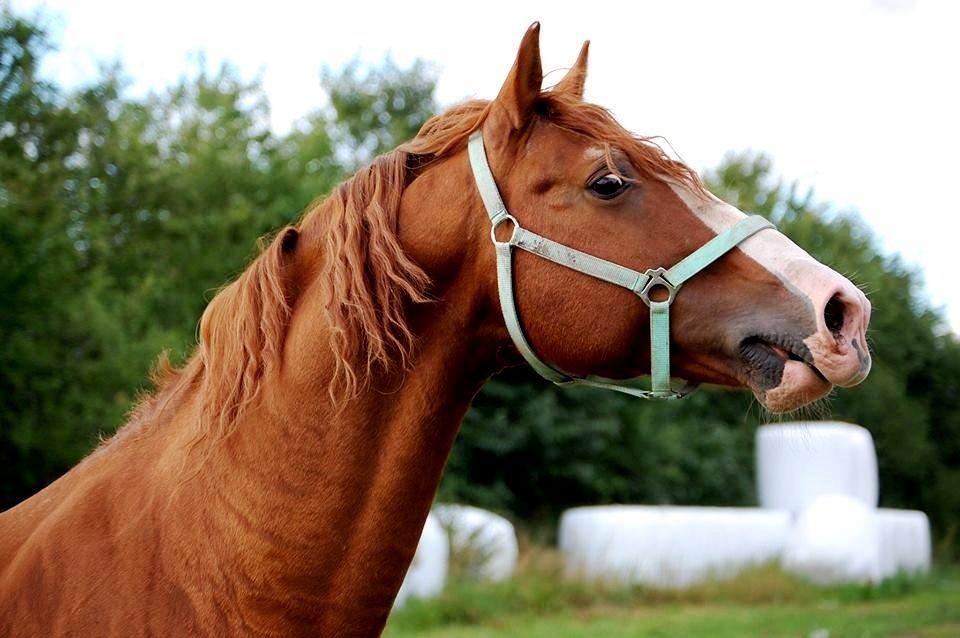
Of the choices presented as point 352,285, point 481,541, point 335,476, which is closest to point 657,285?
point 352,285

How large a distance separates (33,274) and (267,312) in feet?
28.7

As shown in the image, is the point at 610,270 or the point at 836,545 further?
the point at 836,545

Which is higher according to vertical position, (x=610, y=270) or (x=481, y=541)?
(x=610, y=270)

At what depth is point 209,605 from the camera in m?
2.30

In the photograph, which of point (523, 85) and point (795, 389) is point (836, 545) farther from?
point (523, 85)

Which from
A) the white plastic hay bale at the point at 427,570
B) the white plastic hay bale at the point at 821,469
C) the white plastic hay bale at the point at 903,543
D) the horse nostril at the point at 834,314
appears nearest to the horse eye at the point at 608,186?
the horse nostril at the point at 834,314

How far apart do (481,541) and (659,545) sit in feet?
8.97

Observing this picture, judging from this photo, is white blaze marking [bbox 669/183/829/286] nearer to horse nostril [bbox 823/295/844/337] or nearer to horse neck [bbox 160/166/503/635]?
horse nostril [bbox 823/295/844/337]

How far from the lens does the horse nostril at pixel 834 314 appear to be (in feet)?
7.18

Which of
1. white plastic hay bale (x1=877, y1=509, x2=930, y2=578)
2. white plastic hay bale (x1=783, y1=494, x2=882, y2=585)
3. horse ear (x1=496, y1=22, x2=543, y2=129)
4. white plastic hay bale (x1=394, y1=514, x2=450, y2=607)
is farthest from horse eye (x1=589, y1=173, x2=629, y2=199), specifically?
white plastic hay bale (x1=877, y1=509, x2=930, y2=578)

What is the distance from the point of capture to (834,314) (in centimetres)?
220

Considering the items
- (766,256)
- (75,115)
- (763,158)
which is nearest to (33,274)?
(75,115)

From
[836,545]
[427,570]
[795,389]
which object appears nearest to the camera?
[795,389]

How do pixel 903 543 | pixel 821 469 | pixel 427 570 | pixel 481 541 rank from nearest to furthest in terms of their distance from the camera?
pixel 427 570 → pixel 481 541 → pixel 903 543 → pixel 821 469
